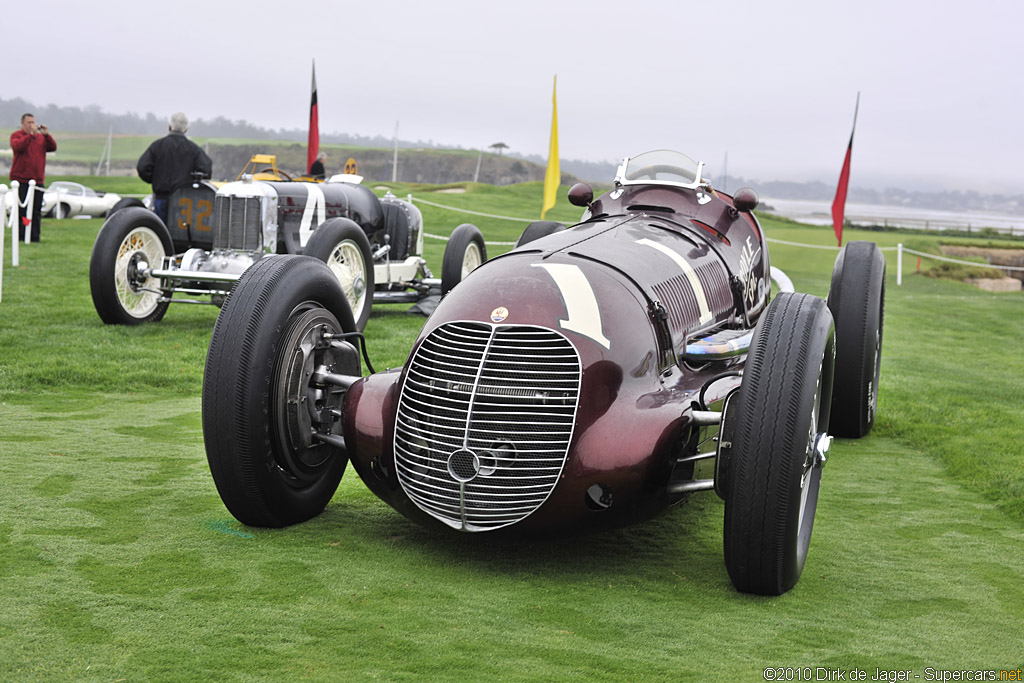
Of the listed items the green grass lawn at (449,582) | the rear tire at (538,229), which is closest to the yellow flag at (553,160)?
the rear tire at (538,229)

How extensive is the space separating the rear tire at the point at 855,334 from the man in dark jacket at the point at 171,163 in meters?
7.13

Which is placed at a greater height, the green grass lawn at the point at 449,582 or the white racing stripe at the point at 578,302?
the white racing stripe at the point at 578,302

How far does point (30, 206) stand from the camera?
651 inches

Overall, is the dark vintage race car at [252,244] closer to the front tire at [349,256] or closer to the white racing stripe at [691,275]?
the front tire at [349,256]

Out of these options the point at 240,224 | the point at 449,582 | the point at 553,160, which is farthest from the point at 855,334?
the point at 553,160

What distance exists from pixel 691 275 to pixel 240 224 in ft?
20.9

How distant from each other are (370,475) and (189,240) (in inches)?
298

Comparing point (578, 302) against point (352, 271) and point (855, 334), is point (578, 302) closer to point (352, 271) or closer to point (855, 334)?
point (855, 334)

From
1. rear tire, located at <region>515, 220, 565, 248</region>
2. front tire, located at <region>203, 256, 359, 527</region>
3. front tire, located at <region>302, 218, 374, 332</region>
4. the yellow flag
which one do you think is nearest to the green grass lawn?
front tire, located at <region>203, 256, 359, 527</region>

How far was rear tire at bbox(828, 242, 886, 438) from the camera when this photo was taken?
243 inches

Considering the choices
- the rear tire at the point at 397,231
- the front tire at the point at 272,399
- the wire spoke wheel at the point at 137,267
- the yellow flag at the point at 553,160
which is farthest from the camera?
the yellow flag at the point at 553,160

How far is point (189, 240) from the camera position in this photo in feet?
35.3

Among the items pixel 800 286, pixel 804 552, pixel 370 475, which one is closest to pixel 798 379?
pixel 804 552

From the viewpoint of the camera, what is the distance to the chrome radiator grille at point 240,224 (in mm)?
10094
